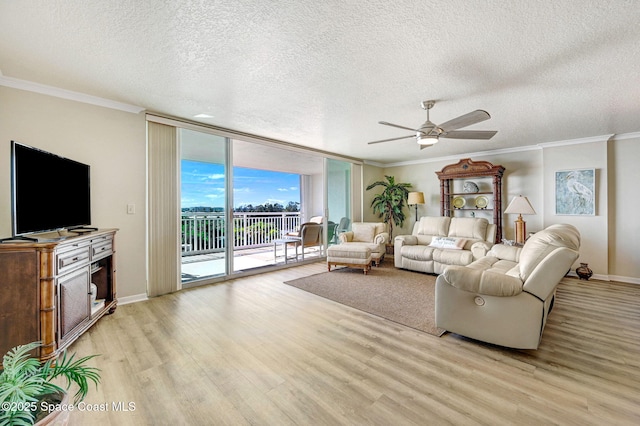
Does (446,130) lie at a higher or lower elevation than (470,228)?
higher

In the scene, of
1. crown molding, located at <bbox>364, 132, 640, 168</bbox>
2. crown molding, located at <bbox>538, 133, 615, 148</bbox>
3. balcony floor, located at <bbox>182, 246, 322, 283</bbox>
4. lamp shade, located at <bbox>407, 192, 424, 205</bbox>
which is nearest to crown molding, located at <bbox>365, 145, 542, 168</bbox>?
crown molding, located at <bbox>364, 132, 640, 168</bbox>

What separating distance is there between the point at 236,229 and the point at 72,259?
514cm

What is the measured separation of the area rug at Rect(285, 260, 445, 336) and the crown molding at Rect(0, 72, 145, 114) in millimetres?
3147

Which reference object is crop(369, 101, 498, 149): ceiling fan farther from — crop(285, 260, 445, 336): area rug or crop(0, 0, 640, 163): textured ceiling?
crop(285, 260, 445, 336): area rug

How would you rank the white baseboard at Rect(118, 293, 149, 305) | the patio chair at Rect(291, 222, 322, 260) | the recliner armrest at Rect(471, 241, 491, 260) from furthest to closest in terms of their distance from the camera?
the patio chair at Rect(291, 222, 322, 260)
the recliner armrest at Rect(471, 241, 491, 260)
the white baseboard at Rect(118, 293, 149, 305)

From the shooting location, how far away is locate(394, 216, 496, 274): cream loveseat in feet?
14.4

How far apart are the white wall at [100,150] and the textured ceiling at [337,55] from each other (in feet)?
0.84

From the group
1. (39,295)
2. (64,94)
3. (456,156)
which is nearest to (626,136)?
(456,156)

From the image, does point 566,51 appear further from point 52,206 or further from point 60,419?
point 52,206

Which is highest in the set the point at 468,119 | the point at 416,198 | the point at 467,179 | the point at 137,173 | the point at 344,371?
the point at 468,119

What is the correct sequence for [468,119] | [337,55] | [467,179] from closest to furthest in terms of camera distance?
[337,55] < [468,119] < [467,179]

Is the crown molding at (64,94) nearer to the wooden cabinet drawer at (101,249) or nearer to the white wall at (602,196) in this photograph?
the wooden cabinet drawer at (101,249)

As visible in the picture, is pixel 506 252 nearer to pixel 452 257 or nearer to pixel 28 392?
pixel 452 257

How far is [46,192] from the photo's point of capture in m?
2.19
